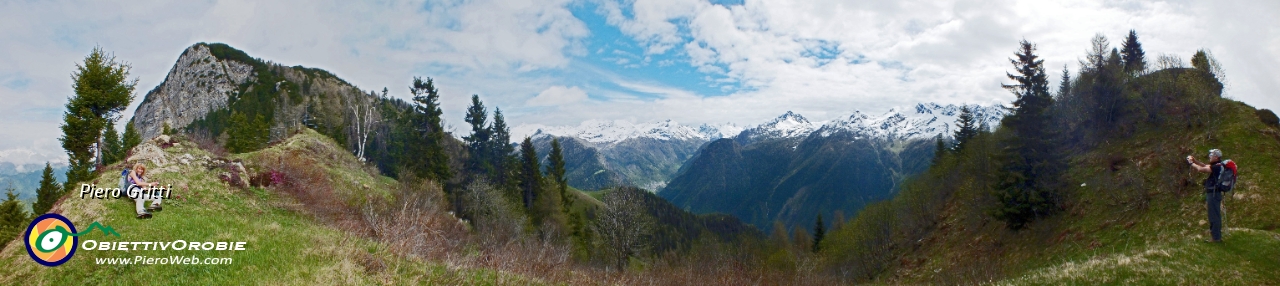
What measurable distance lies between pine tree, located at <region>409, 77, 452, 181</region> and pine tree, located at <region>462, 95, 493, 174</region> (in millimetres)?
6553

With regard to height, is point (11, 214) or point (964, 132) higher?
point (964, 132)

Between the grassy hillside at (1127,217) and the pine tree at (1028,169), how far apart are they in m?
0.95

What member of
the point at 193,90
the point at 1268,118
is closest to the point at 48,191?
the point at 1268,118

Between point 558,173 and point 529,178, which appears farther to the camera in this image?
point 558,173

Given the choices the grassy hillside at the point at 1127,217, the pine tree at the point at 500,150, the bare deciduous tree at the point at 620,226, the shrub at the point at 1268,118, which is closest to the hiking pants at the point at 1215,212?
the grassy hillside at the point at 1127,217

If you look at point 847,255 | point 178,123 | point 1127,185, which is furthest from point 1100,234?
point 178,123

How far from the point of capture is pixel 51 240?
38.0ft

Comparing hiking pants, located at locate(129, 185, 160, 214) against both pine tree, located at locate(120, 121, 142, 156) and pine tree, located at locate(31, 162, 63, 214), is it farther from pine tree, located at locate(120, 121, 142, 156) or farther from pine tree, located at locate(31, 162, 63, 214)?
pine tree, located at locate(120, 121, 142, 156)

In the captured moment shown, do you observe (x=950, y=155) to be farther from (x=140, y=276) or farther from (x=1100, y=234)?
(x=140, y=276)

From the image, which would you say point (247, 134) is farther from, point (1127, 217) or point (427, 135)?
point (1127, 217)

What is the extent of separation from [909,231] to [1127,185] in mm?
25179

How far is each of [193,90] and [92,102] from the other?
111 meters

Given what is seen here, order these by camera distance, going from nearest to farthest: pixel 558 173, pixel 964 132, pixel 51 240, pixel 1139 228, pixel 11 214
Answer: pixel 51 240 → pixel 1139 228 → pixel 11 214 → pixel 558 173 → pixel 964 132

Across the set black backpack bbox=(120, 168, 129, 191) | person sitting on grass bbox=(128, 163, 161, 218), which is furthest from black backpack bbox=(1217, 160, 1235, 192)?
black backpack bbox=(120, 168, 129, 191)
